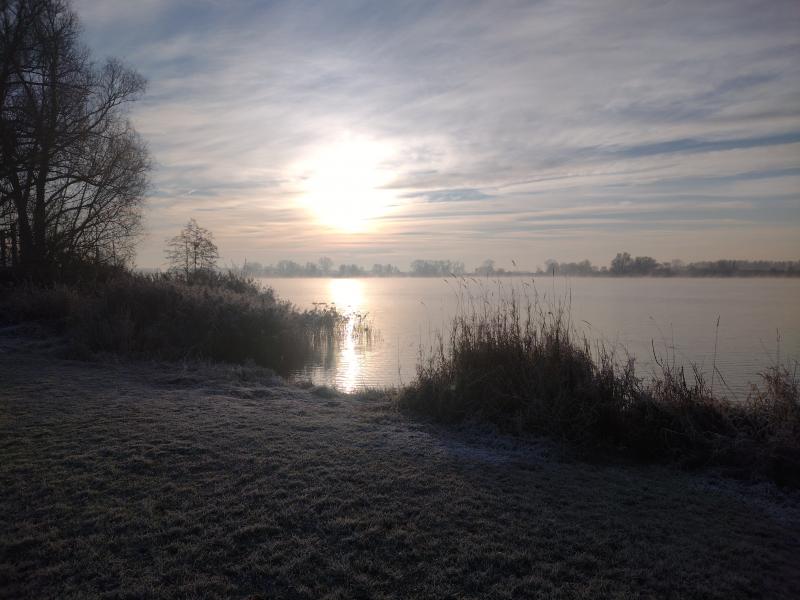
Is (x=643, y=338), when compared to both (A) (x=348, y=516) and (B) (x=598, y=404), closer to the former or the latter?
(B) (x=598, y=404)

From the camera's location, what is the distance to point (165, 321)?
1368 centimetres

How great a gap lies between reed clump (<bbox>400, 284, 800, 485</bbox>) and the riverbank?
1.48 ft

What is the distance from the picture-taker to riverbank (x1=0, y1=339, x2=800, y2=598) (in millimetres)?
3219

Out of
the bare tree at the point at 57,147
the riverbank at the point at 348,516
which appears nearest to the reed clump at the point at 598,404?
the riverbank at the point at 348,516

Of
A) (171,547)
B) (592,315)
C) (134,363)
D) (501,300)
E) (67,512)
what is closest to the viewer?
(171,547)

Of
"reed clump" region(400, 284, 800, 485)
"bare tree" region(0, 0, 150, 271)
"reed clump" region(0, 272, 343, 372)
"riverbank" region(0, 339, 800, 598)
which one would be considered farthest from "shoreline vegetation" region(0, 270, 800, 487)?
"bare tree" region(0, 0, 150, 271)

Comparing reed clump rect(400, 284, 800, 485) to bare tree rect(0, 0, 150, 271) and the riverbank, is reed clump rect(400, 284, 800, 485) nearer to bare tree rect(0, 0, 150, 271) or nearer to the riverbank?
the riverbank

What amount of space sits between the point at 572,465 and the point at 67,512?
4.40 m

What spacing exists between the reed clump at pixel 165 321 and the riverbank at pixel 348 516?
568 cm

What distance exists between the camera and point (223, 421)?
625cm

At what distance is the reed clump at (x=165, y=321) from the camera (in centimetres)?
1176

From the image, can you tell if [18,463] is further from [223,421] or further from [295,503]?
[295,503]

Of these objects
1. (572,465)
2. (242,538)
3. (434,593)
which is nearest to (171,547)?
(242,538)

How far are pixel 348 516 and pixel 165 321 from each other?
36.8ft
